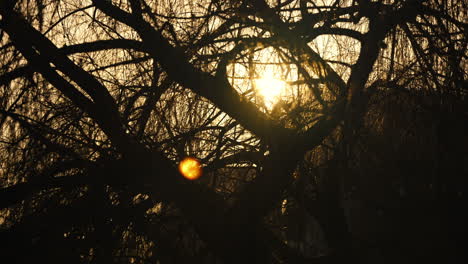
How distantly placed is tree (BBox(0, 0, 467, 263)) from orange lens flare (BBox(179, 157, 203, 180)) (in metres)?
0.07

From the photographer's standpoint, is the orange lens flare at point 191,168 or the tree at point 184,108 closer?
the tree at point 184,108

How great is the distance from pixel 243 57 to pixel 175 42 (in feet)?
1.87

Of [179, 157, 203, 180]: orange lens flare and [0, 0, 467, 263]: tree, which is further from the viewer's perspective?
[179, 157, 203, 180]: orange lens flare

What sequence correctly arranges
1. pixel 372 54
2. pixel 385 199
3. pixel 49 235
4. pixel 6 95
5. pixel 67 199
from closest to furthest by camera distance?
1. pixel 49 235
2. pixel 372 54
3. pixel 6 95
4. pixel 67 199
5. pixel 385 199

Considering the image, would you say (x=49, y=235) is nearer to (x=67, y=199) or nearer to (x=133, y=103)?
(x=67, y=199)

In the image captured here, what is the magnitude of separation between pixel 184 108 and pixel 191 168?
42 cm

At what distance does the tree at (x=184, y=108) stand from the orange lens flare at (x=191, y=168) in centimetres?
7

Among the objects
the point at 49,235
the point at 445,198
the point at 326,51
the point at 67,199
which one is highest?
the point at 326,51

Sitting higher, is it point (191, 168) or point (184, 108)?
point (184, 108)

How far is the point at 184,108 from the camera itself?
3.23 meters

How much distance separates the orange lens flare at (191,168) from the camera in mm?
3160

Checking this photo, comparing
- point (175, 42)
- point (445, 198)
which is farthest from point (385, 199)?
point (175, 42)

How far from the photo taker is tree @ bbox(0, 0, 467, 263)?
7.97ft

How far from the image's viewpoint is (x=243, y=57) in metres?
3.15
